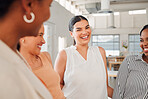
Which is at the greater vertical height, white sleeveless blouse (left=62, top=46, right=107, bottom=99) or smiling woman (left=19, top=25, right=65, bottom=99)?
smiling woman (left=19, top=25, right=65, bottom=99)

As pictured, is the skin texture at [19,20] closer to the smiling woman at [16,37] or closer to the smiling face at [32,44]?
the smiling woman at [16,37]

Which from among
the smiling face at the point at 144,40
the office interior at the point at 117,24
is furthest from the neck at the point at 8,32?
the office interior at the point at 117,24

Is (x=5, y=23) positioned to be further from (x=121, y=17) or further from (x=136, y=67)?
(x=121, y=17)

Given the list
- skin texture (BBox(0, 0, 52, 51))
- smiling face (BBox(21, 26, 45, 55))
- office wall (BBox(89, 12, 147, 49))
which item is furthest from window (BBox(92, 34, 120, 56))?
skin texture (BBox(0, 0, 52, 51))

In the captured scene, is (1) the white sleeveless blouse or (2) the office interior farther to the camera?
(2) the office interior

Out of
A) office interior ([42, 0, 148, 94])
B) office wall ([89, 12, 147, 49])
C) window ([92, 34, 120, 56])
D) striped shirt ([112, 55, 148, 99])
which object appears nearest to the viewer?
striped shirt ([112, 55, 148, 99])

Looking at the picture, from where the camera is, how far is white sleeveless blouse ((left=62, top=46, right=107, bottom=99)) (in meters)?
1.47

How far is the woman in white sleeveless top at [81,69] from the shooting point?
1.48m

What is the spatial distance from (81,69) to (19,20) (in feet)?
3.78

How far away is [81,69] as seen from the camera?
1.52 m

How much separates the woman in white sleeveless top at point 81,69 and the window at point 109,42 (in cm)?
1086

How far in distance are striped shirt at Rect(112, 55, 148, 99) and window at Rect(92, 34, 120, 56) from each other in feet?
35.3

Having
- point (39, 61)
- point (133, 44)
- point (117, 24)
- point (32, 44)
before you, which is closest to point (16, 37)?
point (32, 44)

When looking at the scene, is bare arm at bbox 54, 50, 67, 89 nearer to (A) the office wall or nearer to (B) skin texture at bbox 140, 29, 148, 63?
(B) skin texture at bbox 140, 29, 148, 63
